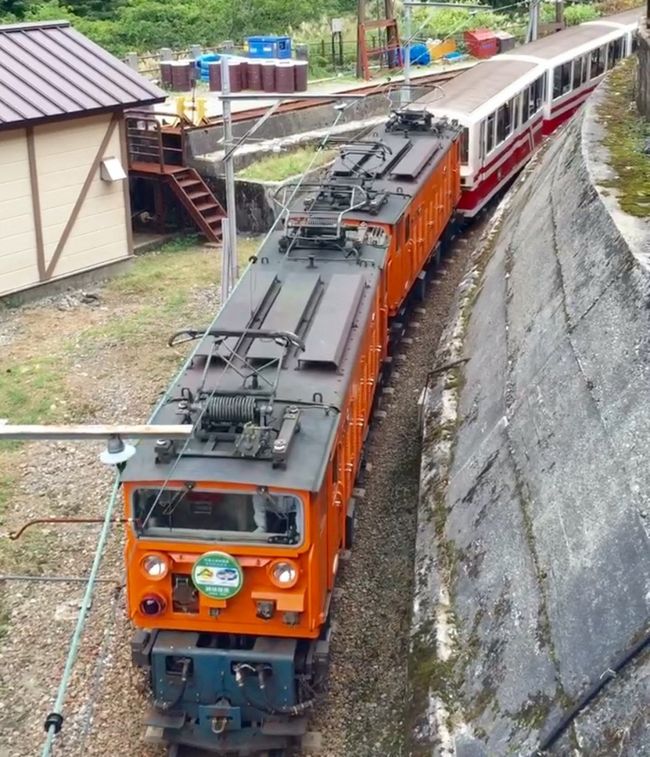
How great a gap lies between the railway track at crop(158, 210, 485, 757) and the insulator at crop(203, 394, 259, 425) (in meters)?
2.72

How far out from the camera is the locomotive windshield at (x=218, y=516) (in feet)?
24.4

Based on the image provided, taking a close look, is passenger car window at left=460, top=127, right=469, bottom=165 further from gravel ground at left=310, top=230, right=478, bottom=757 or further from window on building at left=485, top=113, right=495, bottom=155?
gravel ground at left=310, top=230, right=478, bottom=757

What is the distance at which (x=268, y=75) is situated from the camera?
31.0 m

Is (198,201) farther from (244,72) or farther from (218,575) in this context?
(218,575)

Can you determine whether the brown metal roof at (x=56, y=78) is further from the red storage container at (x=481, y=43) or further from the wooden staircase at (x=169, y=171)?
the red storage container at (x=481, y=43)

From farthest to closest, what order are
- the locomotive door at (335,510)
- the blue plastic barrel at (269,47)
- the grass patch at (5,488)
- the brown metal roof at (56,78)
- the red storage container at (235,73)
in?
the blue plastic barrel at (269,47), the red storage container at (235,73), the brown metal roof at (56,78), the grass patch at (5,488), the locomotive door at (335,510)

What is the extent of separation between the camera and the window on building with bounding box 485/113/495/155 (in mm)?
20358

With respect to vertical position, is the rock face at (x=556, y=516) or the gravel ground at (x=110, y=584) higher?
the rock face at (x=556, y=516)

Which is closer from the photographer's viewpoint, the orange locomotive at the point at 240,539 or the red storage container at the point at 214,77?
the orange locomotive at the point at 240,539

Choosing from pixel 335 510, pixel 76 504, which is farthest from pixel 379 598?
pixel 76 504

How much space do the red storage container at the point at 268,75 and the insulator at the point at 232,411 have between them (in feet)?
82.1

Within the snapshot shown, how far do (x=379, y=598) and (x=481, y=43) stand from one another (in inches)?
1336

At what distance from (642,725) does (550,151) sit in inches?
567

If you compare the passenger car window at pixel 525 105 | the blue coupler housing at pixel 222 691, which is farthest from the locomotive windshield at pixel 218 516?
the passenger car window at pixel 525 105
